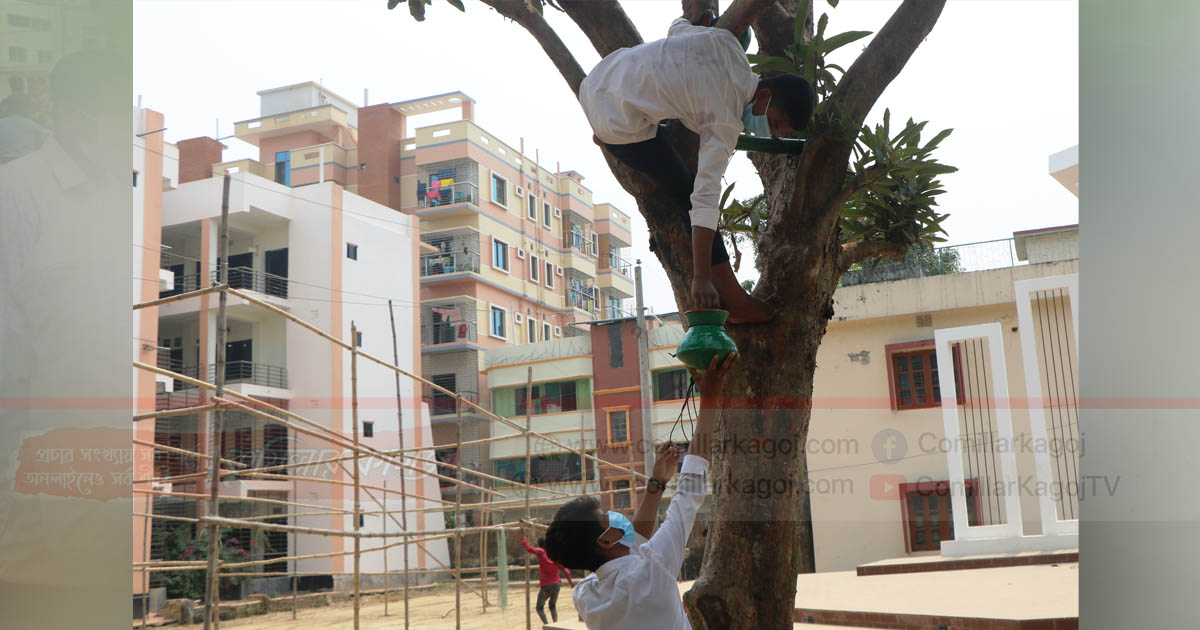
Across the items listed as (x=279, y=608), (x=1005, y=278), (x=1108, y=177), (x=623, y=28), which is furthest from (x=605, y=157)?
(x=279, y=608)

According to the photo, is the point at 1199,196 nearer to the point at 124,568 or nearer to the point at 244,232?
the point at 124,568

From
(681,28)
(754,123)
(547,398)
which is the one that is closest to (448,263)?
(547,398)

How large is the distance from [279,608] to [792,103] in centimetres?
1618

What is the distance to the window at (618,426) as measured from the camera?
22134mm

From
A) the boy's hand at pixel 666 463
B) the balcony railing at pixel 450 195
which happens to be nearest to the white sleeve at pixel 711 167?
the boy's hand at pixel 666 463

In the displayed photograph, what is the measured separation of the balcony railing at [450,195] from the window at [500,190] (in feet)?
3.43

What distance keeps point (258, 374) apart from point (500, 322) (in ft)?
28.0

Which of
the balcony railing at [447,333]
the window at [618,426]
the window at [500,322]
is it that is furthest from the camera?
the window at [500,322]

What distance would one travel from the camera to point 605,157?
2.51 m

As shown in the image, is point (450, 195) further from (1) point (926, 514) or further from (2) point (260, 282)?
(1) point (926, 514)

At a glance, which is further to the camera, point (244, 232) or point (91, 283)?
point (244, 232)

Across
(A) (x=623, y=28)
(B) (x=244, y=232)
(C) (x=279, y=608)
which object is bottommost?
(C) (x=279, y=608)

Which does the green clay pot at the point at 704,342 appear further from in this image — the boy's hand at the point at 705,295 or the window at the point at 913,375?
the window at the point at 913,375

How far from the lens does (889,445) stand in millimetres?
13367
